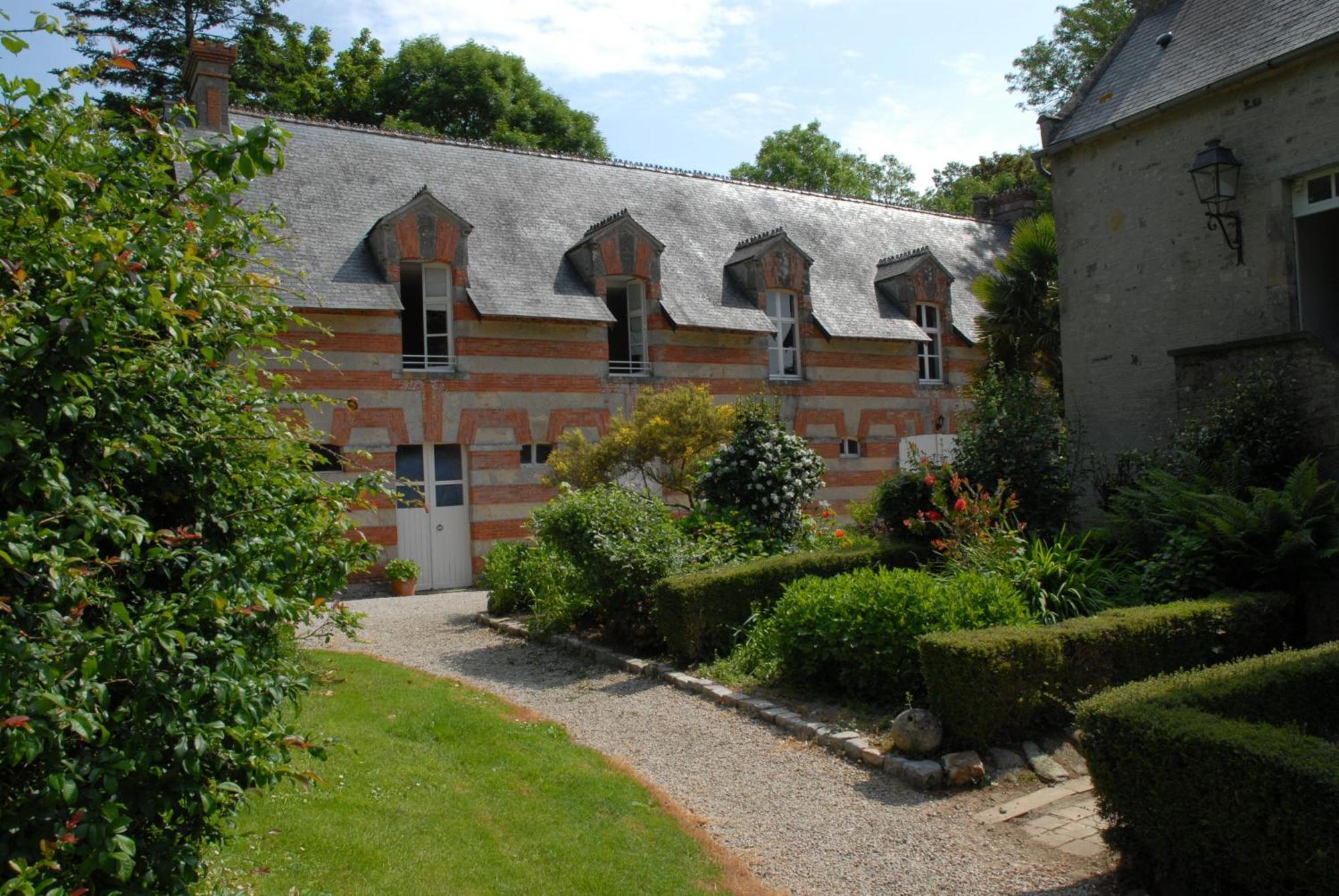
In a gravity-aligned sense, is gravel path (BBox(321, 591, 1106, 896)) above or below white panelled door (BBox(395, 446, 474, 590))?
below

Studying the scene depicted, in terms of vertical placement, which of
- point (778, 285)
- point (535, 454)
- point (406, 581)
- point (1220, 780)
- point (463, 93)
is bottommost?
point (406, 581)

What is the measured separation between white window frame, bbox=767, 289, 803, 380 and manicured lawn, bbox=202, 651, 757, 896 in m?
13.2

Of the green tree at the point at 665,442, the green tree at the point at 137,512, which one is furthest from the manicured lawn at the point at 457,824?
the green tree at the point at 665,442

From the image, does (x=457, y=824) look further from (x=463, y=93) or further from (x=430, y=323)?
(x=463, y=93)

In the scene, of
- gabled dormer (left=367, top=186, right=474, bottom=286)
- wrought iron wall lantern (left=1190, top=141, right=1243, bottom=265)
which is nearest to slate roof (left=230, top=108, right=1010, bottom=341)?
gabled dormer (left=367, top=186, right=474, bottom=286)

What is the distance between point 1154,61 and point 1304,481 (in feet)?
21.4

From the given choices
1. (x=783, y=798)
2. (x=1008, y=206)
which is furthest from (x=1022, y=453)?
(x=1008, y=206)

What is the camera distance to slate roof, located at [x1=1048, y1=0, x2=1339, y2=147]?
391 inches

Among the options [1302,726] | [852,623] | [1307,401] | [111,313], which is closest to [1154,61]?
[1307,401]

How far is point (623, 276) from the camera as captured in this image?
17.8m

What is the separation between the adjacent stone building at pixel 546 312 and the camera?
51.7ft

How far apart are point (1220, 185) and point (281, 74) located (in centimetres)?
2593

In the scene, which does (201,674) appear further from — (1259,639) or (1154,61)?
(1154,61)

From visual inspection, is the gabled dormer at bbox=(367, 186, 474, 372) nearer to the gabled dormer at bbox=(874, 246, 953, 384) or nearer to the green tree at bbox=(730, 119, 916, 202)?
the gabled dormer at bbox=(874, 246, 953, 384)
